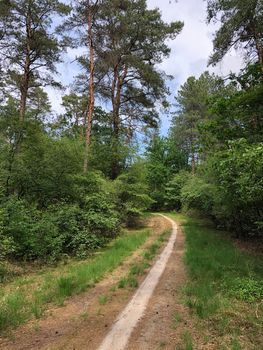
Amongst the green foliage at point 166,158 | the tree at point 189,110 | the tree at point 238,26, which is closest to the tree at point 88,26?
the tree at point 238,26

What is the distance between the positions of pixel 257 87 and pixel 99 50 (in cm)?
996

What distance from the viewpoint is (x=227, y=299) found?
6.68 m

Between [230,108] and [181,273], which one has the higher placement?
[230,108]

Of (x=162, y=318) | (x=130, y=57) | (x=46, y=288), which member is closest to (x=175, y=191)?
(x=130, y=57)

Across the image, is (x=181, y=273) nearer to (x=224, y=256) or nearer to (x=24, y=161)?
(x=224, y=256)

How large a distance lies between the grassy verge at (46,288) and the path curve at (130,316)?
53.6 inches

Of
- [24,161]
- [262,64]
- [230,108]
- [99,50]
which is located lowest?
[24,161]

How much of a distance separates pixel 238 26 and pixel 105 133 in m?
13.0

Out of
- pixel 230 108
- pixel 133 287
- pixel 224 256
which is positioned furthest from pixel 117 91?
pixel 133 287

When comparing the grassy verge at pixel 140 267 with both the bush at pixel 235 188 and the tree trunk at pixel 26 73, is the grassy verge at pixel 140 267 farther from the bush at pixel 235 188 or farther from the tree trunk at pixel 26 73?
the tree trunk at pixel 26 73

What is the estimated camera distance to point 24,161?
13.9 m

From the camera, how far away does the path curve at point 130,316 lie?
4.87 meters

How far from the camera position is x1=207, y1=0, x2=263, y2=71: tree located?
36.3ft

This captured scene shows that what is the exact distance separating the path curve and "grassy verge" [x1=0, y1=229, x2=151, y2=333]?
1362mm
